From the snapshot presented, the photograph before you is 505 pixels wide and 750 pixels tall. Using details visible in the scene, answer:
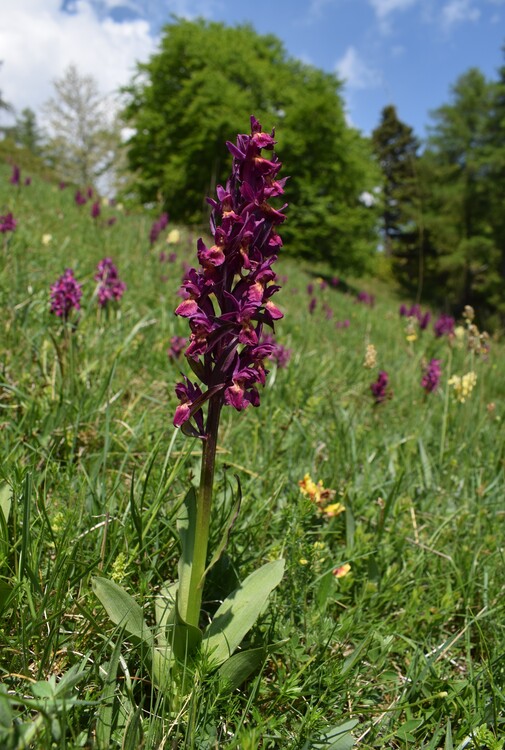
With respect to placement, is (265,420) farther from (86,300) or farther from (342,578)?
(86,300)

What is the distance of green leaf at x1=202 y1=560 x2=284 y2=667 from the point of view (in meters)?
1.32

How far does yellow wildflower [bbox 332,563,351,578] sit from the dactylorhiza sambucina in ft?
2.87

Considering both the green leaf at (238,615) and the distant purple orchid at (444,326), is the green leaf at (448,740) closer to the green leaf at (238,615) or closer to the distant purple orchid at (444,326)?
the green leaf at (238,615)

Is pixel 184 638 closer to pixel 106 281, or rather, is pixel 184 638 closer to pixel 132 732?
pixel 132 732

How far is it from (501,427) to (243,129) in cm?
1924

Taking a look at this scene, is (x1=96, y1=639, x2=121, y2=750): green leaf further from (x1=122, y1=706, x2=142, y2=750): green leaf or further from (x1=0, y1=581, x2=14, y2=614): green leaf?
(x1=0, y1=581, x2=14, y2=614): green leaf

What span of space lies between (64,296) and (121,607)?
6.36 feet

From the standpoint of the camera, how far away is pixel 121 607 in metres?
1.29

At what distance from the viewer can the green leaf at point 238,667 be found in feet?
4.07

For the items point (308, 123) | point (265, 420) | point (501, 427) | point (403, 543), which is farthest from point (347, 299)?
point (308, 123)

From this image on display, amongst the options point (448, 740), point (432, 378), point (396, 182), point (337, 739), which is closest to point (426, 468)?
point (432, 378)

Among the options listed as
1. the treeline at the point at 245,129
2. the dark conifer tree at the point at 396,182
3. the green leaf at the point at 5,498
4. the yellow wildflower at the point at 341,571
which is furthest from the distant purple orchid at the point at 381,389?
the dark conifer tree at the point at 396,182

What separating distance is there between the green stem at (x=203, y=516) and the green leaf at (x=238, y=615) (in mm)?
93

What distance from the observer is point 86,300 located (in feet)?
12.8
